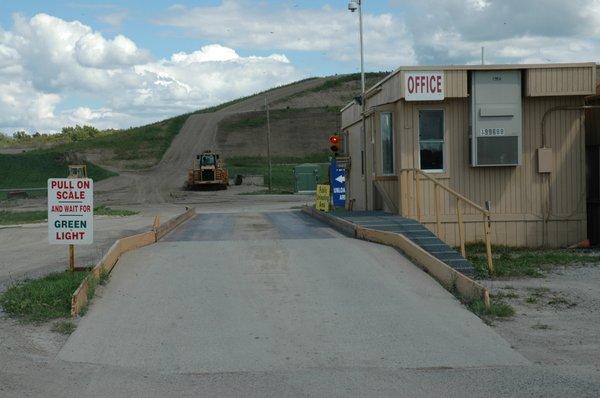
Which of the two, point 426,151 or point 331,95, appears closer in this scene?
point 426,151

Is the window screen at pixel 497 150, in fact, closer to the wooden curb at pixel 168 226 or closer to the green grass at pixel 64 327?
the wooden curb at pixel 168 226

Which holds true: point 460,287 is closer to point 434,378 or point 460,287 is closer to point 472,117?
point 434,378

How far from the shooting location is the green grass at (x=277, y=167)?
206 ft

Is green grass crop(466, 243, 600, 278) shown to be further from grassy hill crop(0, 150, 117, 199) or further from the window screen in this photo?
grassy hill crop(0, 150, 117, 199)

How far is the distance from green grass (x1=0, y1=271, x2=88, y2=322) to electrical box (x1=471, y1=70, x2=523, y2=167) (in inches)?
385

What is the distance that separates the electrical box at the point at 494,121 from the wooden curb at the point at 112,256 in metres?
7.47

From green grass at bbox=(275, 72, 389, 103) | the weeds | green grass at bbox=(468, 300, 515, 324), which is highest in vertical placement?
green grass at bbox=(275, 72, 389, 103)

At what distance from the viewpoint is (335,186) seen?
2725 cm

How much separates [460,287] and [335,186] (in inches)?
640

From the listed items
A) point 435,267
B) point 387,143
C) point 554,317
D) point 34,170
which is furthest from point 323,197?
point 34,170

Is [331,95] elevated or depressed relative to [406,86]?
elevated

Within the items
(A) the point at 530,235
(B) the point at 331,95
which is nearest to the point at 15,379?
(A) the point at 530,235

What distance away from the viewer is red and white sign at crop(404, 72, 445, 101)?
17.3 m

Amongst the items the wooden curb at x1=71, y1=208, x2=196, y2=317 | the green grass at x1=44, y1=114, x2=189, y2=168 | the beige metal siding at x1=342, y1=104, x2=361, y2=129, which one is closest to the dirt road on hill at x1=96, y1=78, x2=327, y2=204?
the green grass at x1=44, y1=114, x2=189, y2=168
